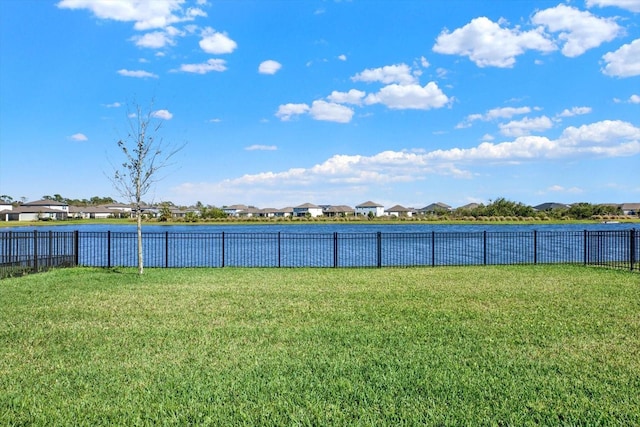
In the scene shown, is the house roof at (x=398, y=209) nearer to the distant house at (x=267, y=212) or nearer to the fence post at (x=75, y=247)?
the distant house at (x=267, y=212)

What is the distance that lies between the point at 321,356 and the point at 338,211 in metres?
121

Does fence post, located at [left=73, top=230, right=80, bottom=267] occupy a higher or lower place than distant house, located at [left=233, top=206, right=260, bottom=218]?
lower

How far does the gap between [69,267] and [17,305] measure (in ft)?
23.8

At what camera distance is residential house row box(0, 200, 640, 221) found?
324ft

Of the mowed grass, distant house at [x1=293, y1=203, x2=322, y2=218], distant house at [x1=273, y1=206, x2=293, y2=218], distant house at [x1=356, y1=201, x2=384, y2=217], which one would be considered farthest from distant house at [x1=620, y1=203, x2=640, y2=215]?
the mowed grass

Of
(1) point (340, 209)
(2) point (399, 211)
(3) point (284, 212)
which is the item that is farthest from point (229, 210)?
(2) point (399, 211)

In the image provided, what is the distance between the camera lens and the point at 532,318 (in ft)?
25.8

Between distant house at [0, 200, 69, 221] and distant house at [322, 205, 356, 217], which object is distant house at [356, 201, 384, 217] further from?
distant house at [0, 200, 69, 221]

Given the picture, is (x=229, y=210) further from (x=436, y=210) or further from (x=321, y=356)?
(x=321, y=356)

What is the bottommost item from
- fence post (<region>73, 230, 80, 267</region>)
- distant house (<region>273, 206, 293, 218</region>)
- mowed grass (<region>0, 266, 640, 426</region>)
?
mowed grass (<region>0, 266, 640, 426</region>)

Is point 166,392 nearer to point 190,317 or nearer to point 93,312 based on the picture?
point 190,317

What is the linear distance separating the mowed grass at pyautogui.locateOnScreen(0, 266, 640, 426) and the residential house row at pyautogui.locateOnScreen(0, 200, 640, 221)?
3121 inches

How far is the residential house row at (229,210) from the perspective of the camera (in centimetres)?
9862

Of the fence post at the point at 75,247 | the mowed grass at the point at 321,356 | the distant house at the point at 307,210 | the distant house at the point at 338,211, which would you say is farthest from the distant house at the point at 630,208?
the fence post at the point at 75,247
